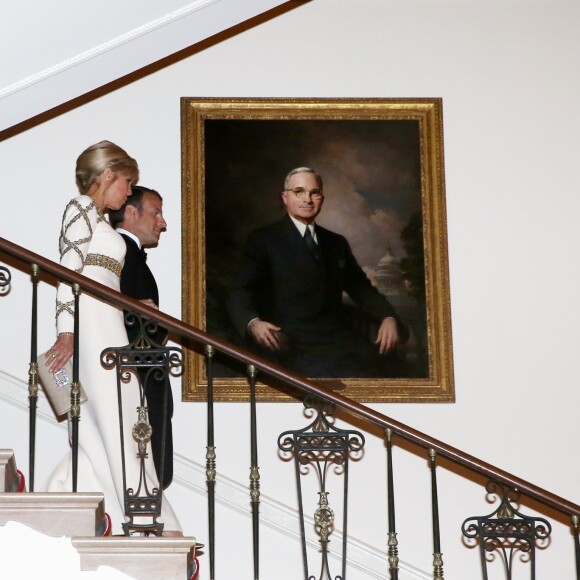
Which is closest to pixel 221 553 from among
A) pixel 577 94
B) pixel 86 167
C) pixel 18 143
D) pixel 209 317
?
pixel 209 317

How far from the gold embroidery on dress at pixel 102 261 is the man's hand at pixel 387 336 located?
2.01m

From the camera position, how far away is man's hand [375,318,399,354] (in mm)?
7219

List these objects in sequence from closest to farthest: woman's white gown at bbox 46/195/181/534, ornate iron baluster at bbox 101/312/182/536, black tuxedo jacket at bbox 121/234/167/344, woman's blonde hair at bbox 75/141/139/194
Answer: ornate iron baluster at bbox 101/312/182/536
woman's white gown at bbox 46/195/181/534
woman's blonde hair at bbox 75/141/139/194
black tuxedo jacket at bbox 121/234/167/344

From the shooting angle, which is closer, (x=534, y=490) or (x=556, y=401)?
(x=534, y=490)

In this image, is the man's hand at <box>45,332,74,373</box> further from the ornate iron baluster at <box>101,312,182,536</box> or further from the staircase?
the staircase

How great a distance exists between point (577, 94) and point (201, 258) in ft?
9.26

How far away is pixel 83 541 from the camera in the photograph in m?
4.64

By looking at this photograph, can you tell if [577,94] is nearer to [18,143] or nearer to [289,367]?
[289,367]

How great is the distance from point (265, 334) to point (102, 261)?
159 cm

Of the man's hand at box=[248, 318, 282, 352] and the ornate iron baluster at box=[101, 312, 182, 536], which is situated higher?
the man's hand at box=[248, 318, 282, 352]

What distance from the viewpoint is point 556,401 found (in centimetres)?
715

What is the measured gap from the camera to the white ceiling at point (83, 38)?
5633 mm

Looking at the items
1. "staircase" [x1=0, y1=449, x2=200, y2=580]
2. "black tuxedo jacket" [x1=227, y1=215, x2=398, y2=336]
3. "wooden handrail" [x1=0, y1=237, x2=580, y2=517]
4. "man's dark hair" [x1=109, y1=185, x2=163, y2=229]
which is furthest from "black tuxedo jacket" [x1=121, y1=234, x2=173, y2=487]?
"staircase" [x1=0, y1=449, x2=200, y2=580]

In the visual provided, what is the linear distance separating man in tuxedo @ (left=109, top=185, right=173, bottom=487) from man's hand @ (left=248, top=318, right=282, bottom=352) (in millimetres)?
667
